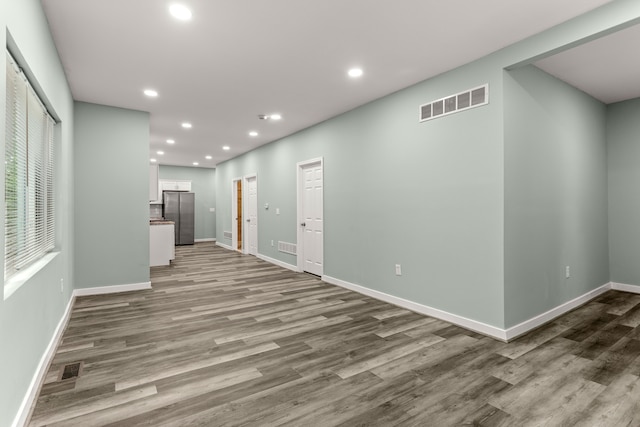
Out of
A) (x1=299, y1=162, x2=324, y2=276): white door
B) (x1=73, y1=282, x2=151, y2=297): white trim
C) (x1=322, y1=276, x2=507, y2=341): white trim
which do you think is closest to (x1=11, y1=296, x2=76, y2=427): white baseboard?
(x1=73, y1=282, x2=151, y2=297): white trim

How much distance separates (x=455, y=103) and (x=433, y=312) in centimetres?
231

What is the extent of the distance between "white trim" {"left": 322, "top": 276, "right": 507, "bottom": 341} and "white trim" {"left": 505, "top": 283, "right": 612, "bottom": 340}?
0.43 feet

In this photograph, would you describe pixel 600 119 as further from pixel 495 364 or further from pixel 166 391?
pixel 166 391

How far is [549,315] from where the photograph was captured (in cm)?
364

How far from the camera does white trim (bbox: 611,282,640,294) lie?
4703 mm

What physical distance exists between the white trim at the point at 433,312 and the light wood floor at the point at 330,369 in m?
0.10

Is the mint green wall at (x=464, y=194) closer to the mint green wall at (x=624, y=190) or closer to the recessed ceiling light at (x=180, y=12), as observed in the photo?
the mint green wall at (x=624, y=190)

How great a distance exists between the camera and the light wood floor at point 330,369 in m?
2.03

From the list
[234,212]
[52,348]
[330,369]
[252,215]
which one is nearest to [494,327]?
[330,369]

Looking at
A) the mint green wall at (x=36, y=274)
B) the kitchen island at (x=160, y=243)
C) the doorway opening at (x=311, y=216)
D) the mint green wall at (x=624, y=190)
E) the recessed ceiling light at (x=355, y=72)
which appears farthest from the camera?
the kitchen island at (x=160, y=243)

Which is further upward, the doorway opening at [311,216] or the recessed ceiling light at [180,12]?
the recessed ceiling light at [180,12]

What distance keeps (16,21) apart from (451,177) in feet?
11.9

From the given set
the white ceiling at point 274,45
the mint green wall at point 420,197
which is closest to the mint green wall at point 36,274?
the white ceiling at point 274,45

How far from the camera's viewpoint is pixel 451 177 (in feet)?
11.7
